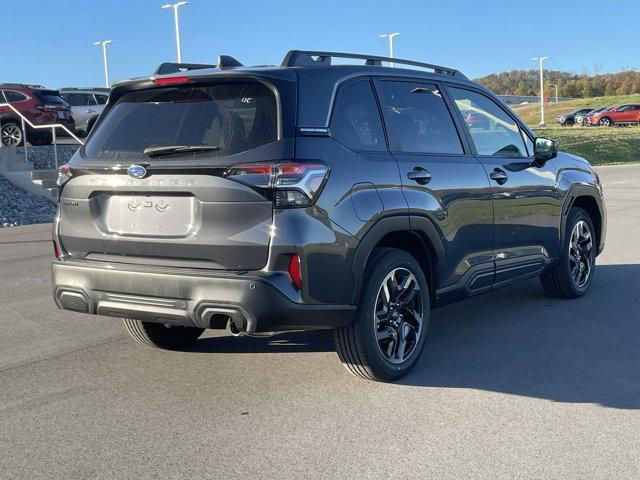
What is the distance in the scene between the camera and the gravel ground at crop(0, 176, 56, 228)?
15156 millimetres

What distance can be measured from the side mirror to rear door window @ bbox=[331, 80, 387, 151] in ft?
6.75

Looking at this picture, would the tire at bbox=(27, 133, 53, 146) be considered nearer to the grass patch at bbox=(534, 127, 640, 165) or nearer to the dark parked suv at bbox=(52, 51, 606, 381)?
the dark parked suv at bbox=(52, 51, 606, 381)

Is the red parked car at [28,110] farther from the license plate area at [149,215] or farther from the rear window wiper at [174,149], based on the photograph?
the rear window wiper at [174,149]

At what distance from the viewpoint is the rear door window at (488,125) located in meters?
5.66

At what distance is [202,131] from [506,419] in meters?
2.23

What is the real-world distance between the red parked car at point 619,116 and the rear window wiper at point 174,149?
60.1 m

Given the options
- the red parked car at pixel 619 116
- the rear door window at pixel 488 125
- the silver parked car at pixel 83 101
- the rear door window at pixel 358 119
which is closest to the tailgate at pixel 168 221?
the rear door window at pixel 358 119

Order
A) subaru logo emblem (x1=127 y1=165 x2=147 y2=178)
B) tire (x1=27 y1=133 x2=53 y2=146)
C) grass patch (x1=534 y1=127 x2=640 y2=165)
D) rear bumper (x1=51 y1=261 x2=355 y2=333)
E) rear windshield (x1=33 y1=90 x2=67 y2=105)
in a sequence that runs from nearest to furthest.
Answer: rear bumper (x1=51 y1=261 x2=355 y2=333)
subaru logo emblem (x1=127 y1=165 x2=147 y2=178)
rear windshield (x1=33 y1=90 x2=67 y2=105)
tire (x1=27 y1=133 x2=53 y2=146)
grass patch (x1=534 y1=127 x2=640 y2=165)

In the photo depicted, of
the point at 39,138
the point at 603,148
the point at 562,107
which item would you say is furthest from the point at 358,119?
the point at 562,107

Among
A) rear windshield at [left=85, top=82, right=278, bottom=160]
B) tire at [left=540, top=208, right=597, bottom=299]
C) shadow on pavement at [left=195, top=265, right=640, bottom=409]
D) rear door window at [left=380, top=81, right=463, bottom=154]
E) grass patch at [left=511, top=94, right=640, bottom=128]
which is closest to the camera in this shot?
rear windshield at [left=85, top=82, right=278, bottom=160]

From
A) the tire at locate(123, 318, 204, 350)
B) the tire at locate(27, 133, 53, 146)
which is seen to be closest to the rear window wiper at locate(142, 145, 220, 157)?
the tire at locate(123, 318, 204, 350)

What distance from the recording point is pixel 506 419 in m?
4.05

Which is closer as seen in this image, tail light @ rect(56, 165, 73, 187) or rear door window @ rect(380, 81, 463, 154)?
tail light @ rect(56, 165, 73, 187)

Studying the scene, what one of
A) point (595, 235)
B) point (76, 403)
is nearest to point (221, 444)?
point (76, 403)
